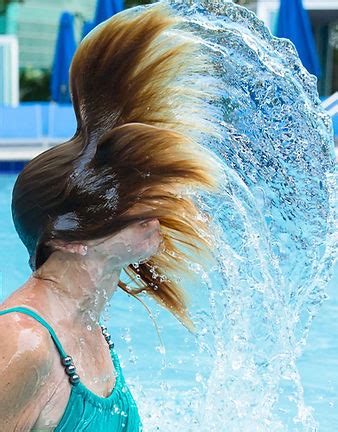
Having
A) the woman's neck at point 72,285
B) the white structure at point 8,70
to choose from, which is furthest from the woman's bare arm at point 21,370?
the white structure at point 8,70

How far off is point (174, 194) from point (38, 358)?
44 centimetres

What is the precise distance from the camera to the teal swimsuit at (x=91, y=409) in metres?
1.57

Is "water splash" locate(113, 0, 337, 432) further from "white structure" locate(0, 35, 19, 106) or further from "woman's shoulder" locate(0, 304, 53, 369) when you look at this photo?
"white structure" locate(0, 35, 19, 106)

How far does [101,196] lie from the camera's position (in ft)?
5.43

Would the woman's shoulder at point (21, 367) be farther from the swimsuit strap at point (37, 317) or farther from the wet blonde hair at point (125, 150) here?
the wet blonde hair at point (125, 150)

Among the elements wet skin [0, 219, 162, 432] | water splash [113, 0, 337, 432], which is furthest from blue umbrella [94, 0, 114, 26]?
wet skin [0, 219, 162, 432]

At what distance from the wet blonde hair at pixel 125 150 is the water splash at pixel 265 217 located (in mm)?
514

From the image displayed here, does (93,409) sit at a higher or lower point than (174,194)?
lower

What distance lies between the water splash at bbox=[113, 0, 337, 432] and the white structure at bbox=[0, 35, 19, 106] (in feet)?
53.5

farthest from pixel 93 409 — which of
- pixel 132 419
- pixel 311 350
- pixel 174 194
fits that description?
pixel 311 350

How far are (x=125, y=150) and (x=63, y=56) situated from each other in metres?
14.6

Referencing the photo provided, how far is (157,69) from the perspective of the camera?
5.75 ft

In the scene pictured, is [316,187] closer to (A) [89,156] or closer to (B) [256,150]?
(B) [256,150]

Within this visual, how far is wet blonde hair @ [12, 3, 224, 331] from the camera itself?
64.8 inches
